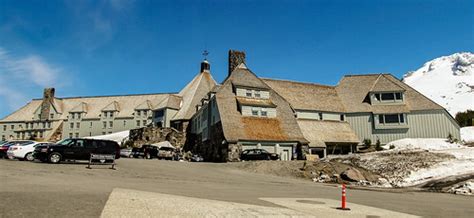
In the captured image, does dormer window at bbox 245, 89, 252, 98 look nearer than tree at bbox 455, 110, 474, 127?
Yes

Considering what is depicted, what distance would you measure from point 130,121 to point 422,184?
6407 centimetres

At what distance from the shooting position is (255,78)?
48594 millimetres

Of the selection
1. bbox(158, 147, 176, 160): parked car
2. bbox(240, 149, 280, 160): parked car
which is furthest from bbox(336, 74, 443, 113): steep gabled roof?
bbox(158, 147, 176, 160): parked car

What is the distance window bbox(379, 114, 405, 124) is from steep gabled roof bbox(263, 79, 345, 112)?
5.18 meters

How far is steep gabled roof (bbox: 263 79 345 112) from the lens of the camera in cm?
4979

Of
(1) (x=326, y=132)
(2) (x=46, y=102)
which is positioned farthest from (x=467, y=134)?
(2) (x=46, y=102)

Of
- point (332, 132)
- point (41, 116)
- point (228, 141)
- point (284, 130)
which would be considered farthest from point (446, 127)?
point (41, 116)

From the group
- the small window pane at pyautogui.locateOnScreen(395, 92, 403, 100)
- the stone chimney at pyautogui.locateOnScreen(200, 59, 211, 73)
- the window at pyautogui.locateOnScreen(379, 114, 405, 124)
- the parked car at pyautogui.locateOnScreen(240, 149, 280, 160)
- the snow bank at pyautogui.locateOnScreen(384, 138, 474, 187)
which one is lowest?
the snow bank at pyautogui.locateOnScreen(384, 138, 474, 187)

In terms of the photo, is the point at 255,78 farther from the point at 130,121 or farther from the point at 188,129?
the point at 130,121

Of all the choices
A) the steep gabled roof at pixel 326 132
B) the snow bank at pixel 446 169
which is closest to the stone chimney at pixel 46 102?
the steep gabled roof at pixel 326 132

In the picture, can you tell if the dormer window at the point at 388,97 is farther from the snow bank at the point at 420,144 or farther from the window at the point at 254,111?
the window at the point at 254,111

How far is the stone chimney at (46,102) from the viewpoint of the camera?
85369 millimetres

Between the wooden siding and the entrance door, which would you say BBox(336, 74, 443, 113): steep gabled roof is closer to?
the wooden siding

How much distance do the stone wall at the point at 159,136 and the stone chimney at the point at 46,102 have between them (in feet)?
129
